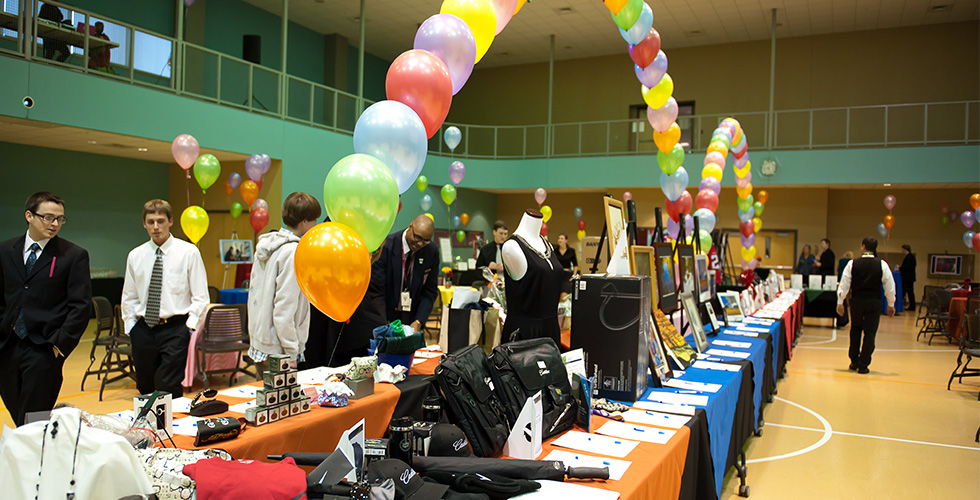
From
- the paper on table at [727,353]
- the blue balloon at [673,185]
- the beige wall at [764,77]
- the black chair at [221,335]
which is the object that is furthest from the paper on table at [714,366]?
the beige wall at [764,77]

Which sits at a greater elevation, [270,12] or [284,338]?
[270,12]

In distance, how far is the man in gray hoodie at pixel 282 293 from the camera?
10.1 ft

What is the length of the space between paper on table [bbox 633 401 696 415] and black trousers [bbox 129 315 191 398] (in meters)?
2.37

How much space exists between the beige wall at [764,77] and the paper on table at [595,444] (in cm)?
1621

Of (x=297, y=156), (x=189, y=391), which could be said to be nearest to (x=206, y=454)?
(x=189, y=391)

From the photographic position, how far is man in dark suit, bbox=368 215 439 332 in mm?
4027

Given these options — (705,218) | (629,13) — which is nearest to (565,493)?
(629,13)

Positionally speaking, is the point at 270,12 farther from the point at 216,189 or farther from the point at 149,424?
the point at 149,424

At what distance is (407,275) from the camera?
427 centimetres

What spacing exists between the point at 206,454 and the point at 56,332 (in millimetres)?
2001

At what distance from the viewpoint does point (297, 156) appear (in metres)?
11.8

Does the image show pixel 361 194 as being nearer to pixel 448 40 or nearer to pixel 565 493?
pixel 448 40

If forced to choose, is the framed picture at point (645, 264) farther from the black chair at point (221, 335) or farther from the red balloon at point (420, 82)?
the black chair at point (221, 335)

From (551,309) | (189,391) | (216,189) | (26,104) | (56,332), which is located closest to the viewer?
(56,332)
